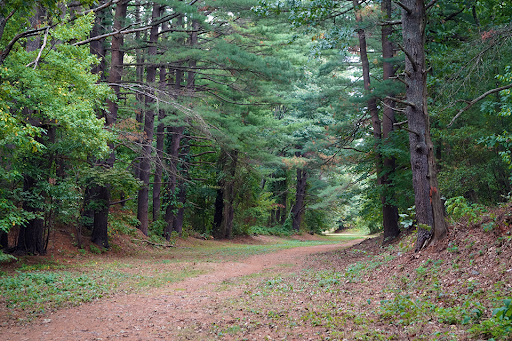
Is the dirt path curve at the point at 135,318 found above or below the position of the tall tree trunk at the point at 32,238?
below

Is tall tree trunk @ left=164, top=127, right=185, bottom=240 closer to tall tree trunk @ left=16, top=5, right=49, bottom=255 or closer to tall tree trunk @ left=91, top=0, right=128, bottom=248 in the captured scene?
tall tree trunk @ left=91, top=0, right=128, bottom=248

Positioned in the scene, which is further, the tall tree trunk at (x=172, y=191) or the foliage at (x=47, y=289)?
the tall tree trunk at (x=172, y=191)

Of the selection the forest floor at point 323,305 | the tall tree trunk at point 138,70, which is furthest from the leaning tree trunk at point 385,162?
the tall tree trunk at point 138,70

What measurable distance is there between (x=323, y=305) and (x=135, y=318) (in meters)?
3.00

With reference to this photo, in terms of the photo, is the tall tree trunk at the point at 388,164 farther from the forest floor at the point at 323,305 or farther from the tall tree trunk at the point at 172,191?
the tall tree trunk at the point at 172,191

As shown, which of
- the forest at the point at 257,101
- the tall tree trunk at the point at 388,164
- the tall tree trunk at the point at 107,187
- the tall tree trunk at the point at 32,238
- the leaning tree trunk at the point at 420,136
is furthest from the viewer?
the tall tree trunk at the point at 107,187

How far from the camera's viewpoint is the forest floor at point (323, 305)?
15.0ft

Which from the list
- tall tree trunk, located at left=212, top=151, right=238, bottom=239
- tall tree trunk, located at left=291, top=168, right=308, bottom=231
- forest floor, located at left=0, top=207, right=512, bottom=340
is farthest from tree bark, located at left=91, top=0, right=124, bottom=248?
tall tree trunk, located at left=291, top=168, right=308, bottom=231

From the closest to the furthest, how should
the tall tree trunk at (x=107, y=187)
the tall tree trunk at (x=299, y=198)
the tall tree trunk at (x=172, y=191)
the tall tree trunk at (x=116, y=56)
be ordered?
the tall tree trunk at (x=107, y=187) < the tall tree trunk at (x=116, y=56) < the tall tree trunk at (x=172, y=191) < the tall tree trunk at (x=299, y=198)

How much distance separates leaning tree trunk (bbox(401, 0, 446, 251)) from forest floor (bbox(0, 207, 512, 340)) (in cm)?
46

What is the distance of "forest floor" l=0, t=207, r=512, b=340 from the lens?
459 centimetres

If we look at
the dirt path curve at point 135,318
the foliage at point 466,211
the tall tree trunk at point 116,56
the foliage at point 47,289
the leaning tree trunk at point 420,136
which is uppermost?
the tall tree trunk at point 116,56

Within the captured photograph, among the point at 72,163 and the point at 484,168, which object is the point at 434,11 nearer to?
the point at 484,168

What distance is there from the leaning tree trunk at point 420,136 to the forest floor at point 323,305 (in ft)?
1.52
